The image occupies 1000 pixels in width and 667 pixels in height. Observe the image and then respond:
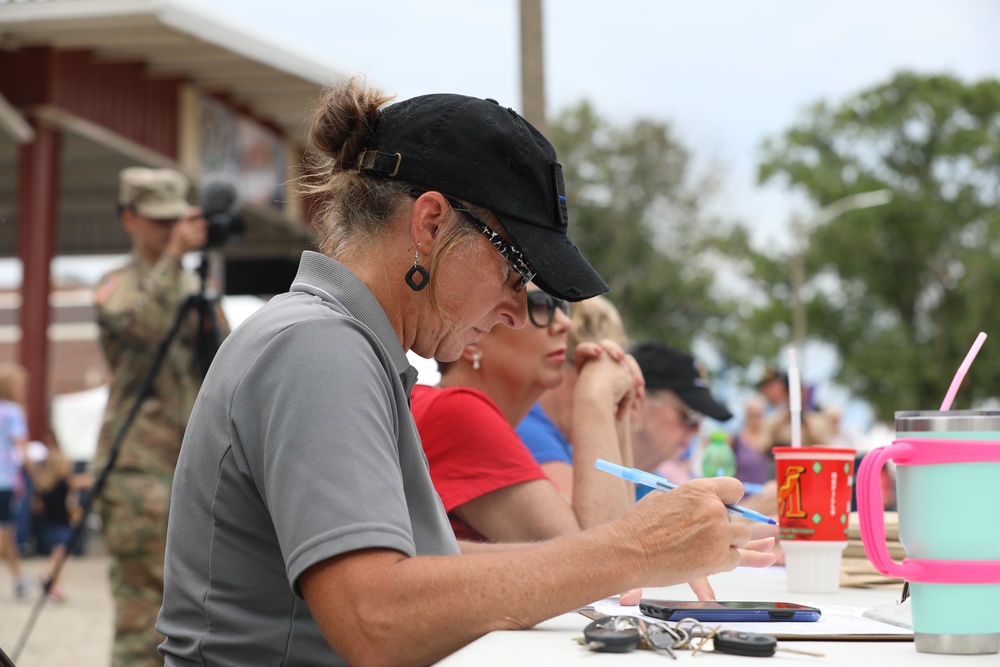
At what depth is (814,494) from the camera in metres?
2.17

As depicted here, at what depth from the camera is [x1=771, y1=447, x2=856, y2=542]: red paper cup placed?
217 centimetres

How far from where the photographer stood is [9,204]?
16.7 meters

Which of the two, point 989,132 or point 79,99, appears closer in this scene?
point 79,99

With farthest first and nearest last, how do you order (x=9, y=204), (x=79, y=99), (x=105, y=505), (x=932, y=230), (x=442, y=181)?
(x=932, y=230) < (x=9, y=204) < (x=79, y=99) < (x=105, y=505) < (x=442, y=181)

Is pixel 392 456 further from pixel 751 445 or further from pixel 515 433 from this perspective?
pixel 751 445

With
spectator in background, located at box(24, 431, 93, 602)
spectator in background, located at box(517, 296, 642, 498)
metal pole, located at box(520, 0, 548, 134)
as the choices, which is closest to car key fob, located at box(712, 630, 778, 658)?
spectator in background, located at box(517, 296, 642, 498)

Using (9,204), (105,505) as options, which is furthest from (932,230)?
(105,505)

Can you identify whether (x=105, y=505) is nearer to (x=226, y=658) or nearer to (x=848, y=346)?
(x=226, y=658)

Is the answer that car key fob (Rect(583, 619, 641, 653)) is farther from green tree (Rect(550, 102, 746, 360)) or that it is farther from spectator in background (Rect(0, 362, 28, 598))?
green tree (Rect(550, 102, 746, 360))

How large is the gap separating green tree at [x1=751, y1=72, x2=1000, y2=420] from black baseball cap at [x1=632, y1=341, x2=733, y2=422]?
30.2m

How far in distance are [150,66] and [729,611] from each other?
40.2 feet

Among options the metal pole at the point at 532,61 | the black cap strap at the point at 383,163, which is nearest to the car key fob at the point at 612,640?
the black cap strap at the point at 383,163

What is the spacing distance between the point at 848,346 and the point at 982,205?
610 centimetres

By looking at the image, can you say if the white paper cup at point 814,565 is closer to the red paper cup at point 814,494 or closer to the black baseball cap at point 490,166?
the red paper cup at point 814,494
